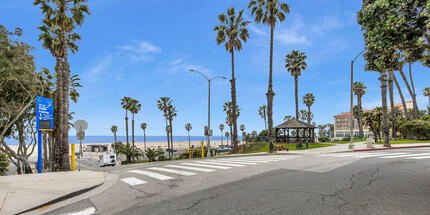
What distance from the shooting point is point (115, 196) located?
655cm

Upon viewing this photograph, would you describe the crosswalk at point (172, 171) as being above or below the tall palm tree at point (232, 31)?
below

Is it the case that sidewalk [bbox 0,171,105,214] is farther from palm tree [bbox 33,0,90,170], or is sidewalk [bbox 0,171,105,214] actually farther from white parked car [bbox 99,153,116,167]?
white parked car [bbox 99,153,116,167]

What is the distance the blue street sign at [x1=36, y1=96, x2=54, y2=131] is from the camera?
12422 mm

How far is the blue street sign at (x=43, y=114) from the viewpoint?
1242 centimetres

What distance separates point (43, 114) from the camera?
12.7 metres

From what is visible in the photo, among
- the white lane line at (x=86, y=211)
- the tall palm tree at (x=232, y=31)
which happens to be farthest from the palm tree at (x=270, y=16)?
the white lane line at (x=86, y=211)

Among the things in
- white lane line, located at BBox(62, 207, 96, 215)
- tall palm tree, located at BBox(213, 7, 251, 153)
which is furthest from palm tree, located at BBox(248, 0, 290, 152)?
white lane line, located at BBox(62, 207, 96, 215)

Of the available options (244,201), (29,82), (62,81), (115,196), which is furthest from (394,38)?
(29,82)

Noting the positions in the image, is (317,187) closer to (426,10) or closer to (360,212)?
(360,212)

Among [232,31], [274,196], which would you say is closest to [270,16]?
[232,31]

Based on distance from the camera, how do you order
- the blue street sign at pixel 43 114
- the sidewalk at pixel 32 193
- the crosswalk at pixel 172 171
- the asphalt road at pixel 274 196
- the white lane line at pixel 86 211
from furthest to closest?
the blue street sign at pixel 43 114
the crosswalk at pixel 172 171
the sidewalk at pixel 32 193
the white lane line at pixel 86 211
the asphalt road at pixel 274 196

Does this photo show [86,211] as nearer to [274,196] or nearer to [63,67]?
[274,196]

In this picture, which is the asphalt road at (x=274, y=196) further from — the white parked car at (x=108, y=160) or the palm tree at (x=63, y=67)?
the white parked car at (x=108, y=160)

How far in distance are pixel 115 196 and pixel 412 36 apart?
10.9 meters
